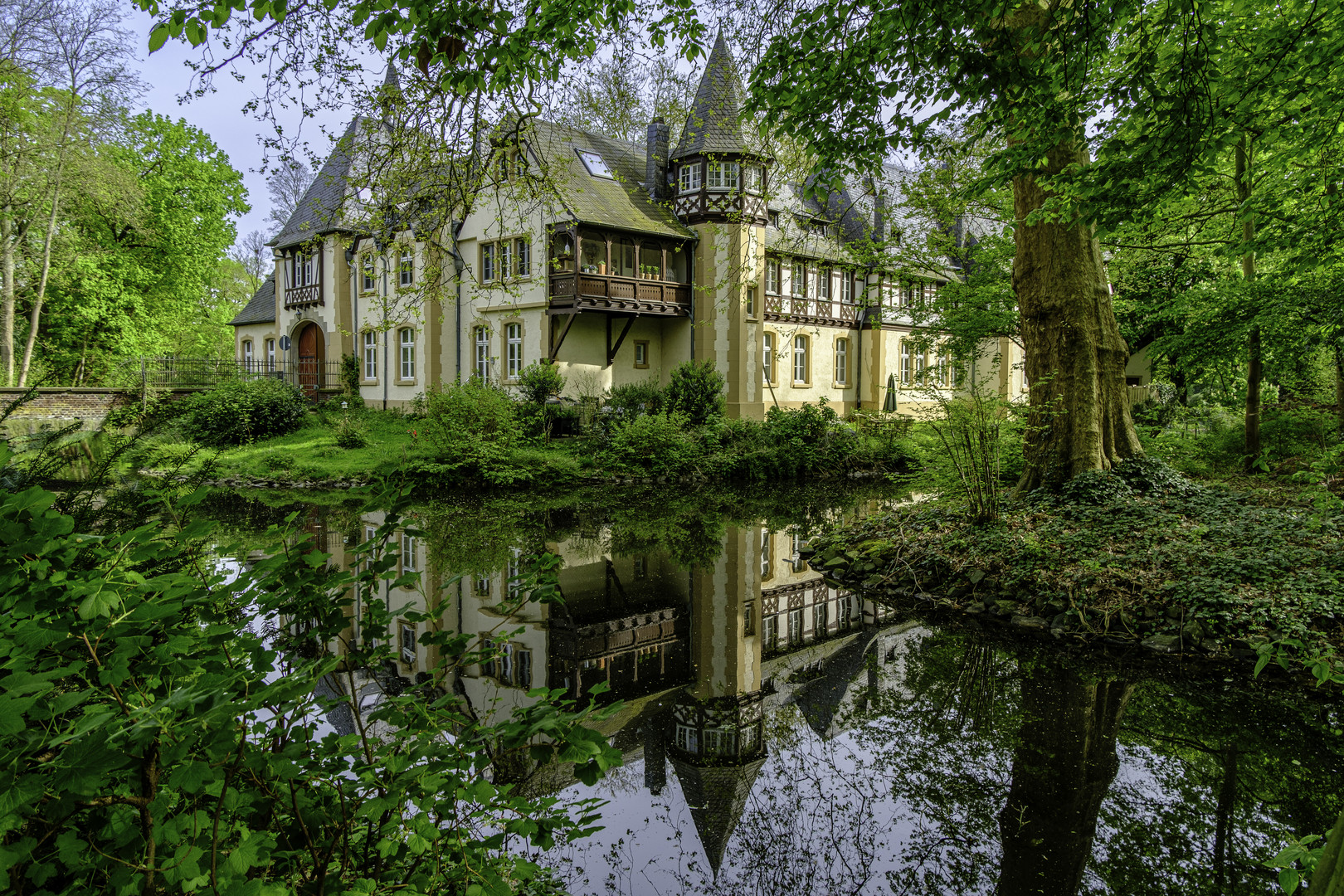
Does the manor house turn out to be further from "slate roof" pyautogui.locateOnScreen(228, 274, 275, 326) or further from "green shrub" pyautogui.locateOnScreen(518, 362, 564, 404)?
"slate roof" pyautogui.locateOnScreen(228, 274, 275, 326)

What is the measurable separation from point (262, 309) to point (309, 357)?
4583 mm

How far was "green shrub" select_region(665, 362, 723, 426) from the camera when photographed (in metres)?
20.4

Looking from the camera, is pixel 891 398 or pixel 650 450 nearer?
pixel 650 450

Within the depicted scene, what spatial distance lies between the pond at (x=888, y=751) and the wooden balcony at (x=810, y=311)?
17.1m

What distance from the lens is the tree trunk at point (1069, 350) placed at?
8.85 m

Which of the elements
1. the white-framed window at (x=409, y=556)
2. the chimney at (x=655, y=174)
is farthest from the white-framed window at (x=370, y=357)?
the white-framed window at (x=409, y=556)

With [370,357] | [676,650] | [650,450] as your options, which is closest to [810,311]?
[650,450]

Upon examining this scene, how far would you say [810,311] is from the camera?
2586 cm

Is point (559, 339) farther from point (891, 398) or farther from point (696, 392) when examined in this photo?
point (891, 398)

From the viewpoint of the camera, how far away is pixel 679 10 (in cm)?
542

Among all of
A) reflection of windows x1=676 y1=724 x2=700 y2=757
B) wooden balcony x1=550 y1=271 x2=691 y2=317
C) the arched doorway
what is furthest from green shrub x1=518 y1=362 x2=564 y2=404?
reflection of windows x1=676 y1=724 x2=700 y2=757

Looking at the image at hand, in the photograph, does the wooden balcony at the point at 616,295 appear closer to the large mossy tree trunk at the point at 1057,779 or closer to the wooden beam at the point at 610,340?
the wooden beam at the point at 610,340

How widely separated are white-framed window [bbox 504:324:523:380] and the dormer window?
16.2 ft

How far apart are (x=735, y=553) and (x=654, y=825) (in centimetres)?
674
